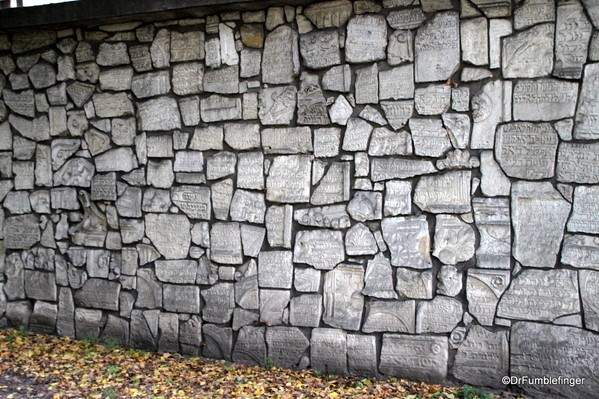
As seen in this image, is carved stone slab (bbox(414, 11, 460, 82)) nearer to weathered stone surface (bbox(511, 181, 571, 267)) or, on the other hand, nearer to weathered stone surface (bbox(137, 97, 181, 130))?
weathered stone surface (bbox(511, 181, 571, 267))

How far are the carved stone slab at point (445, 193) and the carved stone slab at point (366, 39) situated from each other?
1.00m

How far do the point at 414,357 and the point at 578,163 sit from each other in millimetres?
1761

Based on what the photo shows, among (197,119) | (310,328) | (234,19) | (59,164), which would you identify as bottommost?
(310,328)

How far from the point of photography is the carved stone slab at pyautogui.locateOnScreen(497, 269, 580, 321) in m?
3.66

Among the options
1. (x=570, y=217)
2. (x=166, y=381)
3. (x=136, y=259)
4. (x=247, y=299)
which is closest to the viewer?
(x=570, y=217)

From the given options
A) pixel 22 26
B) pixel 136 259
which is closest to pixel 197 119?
pixel 136 259

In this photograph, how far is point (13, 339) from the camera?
5.02 meters

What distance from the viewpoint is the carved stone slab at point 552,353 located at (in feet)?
11.9

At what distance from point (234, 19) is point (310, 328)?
255 centimetres

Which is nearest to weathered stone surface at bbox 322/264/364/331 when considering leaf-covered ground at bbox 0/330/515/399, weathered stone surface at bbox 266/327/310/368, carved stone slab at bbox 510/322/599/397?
weathered stone surface at bbox 266/327/310/368

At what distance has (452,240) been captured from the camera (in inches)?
154

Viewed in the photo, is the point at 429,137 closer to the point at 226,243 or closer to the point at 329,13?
the point at 329,13

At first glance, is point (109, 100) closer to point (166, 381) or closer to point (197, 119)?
point (197, 119)

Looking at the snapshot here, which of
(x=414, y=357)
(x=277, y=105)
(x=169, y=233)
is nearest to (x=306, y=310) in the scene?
(x=414, y=357)
